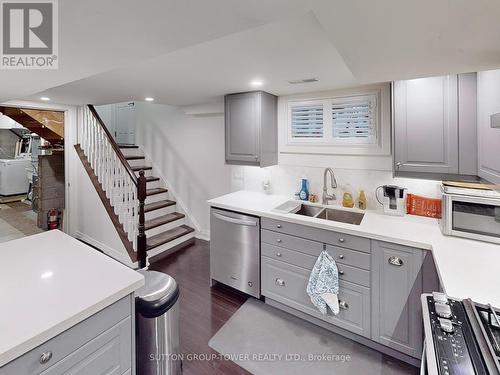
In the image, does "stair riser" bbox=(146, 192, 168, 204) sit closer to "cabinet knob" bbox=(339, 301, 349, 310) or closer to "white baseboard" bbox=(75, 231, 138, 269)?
"white baseboard" bbox=(75, 231, 138, 269)

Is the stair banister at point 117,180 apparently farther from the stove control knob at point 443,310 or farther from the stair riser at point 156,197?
the stove control knob at point 443,310

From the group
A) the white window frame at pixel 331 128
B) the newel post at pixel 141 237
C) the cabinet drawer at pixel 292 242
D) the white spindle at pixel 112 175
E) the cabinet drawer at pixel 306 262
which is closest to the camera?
the cabinet drawer at pixel 306 262

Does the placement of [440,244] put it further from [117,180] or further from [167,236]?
[117,180]

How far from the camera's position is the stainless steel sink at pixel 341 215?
247 cm

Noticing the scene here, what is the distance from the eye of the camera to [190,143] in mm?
4086

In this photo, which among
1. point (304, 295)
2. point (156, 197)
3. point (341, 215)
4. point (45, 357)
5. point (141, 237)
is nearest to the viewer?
point (45, 357)

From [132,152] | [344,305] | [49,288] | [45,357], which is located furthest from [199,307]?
[132,152]

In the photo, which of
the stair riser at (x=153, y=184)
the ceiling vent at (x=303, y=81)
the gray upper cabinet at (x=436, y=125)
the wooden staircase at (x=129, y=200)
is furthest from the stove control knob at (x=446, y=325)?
the stair riser at (x=153, y=184)

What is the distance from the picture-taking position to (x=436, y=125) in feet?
5.99

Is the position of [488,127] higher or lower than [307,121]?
lower

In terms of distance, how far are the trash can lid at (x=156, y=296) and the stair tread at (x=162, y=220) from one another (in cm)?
225

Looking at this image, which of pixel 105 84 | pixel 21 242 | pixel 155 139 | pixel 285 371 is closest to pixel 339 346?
pixel 285 371

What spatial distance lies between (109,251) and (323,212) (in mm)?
2993

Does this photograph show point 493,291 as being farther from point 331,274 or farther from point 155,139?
point 155,139
